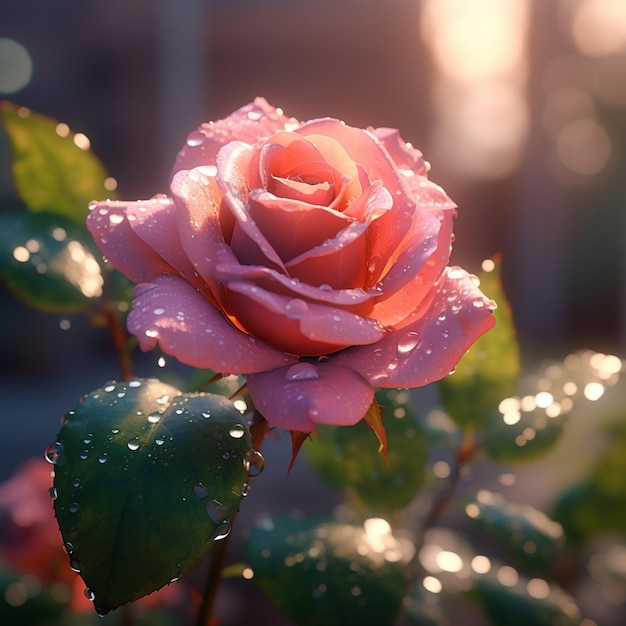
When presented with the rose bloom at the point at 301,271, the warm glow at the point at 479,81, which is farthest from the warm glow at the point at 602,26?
the rose bloom at the point at 301,271

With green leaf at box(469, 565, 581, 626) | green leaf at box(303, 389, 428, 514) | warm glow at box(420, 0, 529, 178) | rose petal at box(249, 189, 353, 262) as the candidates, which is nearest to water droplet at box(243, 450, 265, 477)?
rose petal at box(249, 189, 353, 262)

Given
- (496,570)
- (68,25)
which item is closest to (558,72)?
(68,25)

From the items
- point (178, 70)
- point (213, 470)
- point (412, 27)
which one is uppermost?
point (213, 470)

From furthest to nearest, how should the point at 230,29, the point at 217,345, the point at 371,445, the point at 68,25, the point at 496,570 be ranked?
the point at 230,29
the point at 68,25
the point at 496,570
the point at 371,445
the point at 217,345

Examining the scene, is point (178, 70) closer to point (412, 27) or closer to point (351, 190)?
point (412, 27)

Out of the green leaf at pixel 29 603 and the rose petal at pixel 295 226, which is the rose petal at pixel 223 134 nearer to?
the rose petal at pixel 295 226

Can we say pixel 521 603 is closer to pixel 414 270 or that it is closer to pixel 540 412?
pixel 540 412

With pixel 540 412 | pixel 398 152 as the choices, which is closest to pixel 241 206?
pixel 398 152
